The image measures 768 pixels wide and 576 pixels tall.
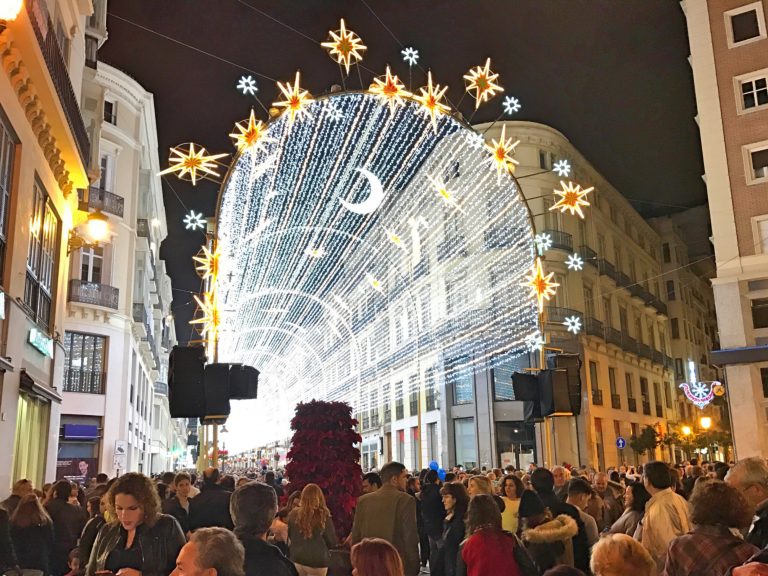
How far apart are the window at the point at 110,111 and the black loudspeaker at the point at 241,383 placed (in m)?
21.5

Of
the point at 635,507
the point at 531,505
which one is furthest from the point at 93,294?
the point at 635,507

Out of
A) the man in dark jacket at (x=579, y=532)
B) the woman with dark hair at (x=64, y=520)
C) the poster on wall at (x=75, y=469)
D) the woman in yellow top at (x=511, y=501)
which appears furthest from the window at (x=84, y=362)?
the man in dark jacket at (x=579, y=532)

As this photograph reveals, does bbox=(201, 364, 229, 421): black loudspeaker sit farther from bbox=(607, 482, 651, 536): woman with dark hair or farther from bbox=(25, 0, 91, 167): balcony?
bbox=(607, 482, 651, 536): woman with dark hair

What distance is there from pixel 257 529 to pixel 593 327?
3548 centimetres

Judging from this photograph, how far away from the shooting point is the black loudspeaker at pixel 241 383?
12195 mm

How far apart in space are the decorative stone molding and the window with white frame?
2256cm

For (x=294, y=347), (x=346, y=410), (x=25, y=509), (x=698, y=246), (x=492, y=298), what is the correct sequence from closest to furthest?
(x=25, y=509), (x=346, y=410), (x=492, y=298), (x=294, y=347), (x=698, y=246)

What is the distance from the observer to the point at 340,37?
39.7ft

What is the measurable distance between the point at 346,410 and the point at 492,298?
22.1 meters

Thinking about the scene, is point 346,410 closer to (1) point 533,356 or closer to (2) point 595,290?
(1) point 533,356

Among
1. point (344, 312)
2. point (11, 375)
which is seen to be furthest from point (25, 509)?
point (344, 312)

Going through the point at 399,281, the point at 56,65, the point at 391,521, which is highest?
the point at 399,281

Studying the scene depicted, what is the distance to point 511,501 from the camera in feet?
26.0

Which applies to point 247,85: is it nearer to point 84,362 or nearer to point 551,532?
point 551,532
